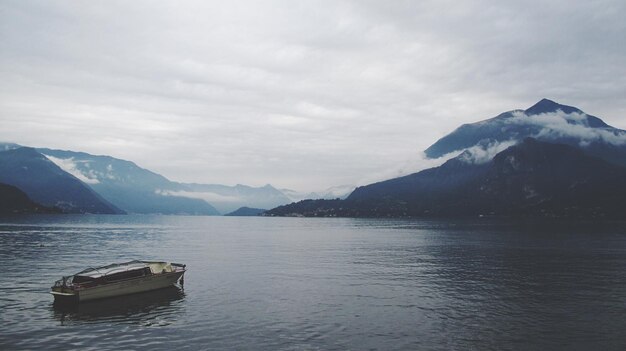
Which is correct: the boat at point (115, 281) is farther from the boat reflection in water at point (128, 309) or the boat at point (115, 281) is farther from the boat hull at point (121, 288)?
the boat reflection in water at point (128, 309)

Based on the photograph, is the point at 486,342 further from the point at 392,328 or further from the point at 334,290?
the point at 334,290

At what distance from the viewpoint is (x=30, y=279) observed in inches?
2918

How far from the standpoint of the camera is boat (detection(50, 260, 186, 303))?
190 feet

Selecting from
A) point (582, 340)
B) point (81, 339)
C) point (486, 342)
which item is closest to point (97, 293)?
point (81, 339)

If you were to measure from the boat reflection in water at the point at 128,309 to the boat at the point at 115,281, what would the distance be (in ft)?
3.04

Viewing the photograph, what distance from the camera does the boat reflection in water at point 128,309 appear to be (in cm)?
5134

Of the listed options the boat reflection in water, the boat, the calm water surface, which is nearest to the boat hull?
the boat

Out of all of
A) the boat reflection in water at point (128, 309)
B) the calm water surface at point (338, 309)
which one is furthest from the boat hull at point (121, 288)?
the calm water surface at point (338, 309)

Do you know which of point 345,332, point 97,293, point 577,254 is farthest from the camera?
point 577,254

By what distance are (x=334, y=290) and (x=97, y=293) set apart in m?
33.3

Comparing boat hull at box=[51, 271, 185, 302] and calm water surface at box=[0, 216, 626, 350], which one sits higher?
boat hull at box=[51, 271, 185, 302]

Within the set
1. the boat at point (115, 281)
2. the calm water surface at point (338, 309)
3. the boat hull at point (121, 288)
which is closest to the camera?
the calm water surface at point (338, 309)

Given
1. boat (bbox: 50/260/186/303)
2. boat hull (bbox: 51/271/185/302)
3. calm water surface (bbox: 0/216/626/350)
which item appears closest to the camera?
calm water surface (bbox: 0/216/626/350)

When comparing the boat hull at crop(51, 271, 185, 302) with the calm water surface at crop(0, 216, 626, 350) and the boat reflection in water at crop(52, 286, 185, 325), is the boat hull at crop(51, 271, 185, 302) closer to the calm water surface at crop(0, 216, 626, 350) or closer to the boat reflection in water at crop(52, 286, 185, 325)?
the boat reflection in water at crop(52, 286, 185, 325)
